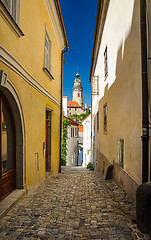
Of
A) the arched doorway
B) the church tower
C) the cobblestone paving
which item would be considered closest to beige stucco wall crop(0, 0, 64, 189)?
the arched doorway

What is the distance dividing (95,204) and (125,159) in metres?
1.55

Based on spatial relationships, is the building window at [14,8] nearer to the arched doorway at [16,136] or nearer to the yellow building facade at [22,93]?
the yellow building facade at [22,93]

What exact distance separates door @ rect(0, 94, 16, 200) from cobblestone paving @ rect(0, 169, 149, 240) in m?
0.48

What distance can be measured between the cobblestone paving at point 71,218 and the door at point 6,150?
0.48 m

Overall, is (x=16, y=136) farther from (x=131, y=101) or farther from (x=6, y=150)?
(x=131, y=101)

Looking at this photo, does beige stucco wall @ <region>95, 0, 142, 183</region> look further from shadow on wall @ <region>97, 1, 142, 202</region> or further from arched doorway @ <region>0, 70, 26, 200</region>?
arched doorway @ <region>0, 70, 26, 200</region>

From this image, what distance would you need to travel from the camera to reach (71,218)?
329 centimetres

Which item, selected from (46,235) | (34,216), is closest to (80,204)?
(34,216)

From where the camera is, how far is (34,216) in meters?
3.36

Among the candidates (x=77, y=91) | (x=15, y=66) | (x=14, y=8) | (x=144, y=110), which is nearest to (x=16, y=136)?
(x=15, y=66)

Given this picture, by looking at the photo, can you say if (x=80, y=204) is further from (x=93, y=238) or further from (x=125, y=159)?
(x=125, y=159)

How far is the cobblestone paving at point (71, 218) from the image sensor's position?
272cm

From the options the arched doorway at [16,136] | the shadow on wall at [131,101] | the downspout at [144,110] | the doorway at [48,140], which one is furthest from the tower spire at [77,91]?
the downspout at [144,110]

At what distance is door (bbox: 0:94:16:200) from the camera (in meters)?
3.74
